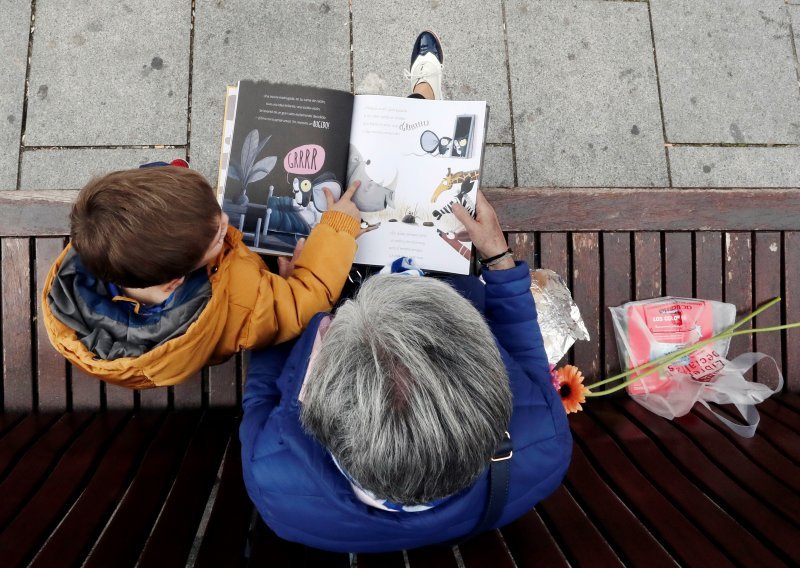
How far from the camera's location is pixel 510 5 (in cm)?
207

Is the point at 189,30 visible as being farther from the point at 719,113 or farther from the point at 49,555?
the point at 719,113

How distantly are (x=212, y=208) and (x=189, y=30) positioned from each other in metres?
1.21

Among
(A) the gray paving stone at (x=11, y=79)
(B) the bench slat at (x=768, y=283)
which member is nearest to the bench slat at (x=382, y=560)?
(B) the bench slat at (x=768, y=283)

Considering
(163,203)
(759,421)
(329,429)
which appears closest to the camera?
(329,429)

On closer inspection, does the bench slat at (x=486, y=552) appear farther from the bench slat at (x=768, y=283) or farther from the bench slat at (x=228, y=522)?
the bench slat at (x=768, y=283)

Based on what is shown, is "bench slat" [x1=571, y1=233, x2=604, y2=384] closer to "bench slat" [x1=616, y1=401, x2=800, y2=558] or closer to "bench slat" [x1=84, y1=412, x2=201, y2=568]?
"bench slat" [x1=616, y1=401, x2=800, y2=558]

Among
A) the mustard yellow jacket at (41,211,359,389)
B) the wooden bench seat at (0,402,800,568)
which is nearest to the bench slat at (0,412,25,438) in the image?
the wooden bench seat at (0,402,800,568)

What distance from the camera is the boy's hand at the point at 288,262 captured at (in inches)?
57.8

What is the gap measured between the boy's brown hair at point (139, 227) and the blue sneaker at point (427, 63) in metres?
1.06

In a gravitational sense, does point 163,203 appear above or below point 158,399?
above

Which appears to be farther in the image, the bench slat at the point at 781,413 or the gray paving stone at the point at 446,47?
the gray paving stone at the point at 446,47

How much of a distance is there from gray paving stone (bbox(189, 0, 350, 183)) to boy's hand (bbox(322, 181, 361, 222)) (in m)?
0.65

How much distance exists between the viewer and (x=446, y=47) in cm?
203

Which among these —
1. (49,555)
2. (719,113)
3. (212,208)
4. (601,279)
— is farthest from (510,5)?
(49,555)
